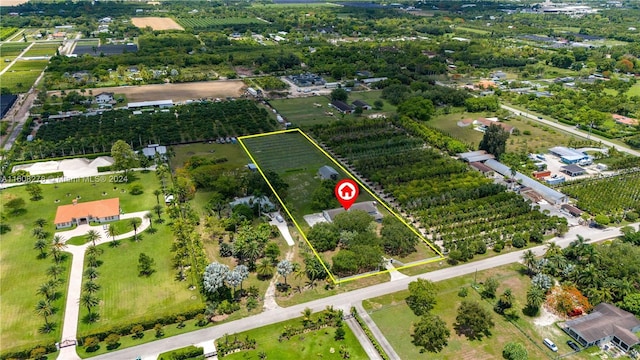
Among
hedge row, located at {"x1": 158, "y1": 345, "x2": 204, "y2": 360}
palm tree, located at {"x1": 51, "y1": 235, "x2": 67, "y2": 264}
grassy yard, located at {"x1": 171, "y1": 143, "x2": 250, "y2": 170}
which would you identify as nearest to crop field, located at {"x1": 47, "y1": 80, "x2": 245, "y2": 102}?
grassy yard, located at {"x1": 171, "y1": 143, "x2": 250, "y2": 170}

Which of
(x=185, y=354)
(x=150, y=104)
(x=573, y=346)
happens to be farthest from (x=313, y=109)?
(x=573, y=346)

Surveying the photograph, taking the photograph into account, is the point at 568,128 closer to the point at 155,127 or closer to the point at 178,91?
the point at 155,127

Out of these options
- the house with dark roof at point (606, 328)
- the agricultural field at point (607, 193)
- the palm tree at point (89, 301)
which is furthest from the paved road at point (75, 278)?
the agricultural field at point (607, 193)

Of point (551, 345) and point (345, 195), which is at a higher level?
point (345, 195)

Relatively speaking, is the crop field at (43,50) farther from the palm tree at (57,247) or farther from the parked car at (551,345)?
the parked car at (551,345)

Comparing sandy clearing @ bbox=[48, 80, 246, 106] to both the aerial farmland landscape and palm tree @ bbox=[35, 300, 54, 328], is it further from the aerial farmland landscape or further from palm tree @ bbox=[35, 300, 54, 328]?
palm tree @ bbox=[35, 300, 54, 328]
